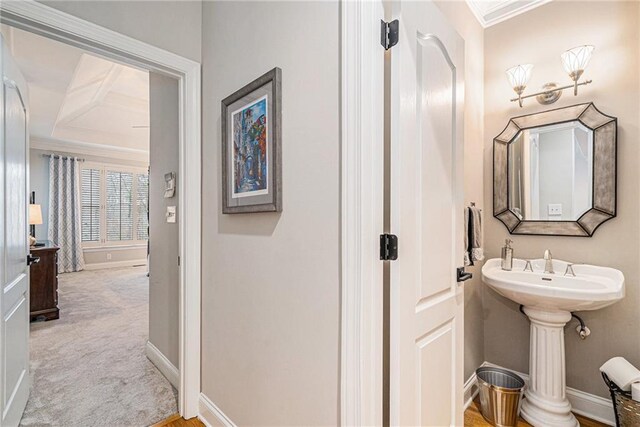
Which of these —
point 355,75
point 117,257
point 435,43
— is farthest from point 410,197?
point 117,257

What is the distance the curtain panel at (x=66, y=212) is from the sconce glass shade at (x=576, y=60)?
25.4 feet

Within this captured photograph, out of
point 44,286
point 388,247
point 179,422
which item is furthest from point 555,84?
point 44,286

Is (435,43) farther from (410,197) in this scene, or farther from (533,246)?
(533,246)

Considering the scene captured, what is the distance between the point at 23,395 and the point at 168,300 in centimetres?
90

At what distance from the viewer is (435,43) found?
1277mm

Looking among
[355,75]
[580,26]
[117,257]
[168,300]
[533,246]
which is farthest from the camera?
[117,257]

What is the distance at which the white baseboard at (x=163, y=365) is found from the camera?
2.19 meters

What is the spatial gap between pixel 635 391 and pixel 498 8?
242 cm

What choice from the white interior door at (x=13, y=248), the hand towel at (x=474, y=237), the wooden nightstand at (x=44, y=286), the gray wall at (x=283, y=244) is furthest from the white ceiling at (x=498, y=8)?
the wooden nightstand at (x=44, y=286)

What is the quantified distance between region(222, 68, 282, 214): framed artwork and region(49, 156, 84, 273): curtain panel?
20.8 feet

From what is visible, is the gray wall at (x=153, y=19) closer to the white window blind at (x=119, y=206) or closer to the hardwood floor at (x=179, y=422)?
the hardwood floor at (x=179, y=422)

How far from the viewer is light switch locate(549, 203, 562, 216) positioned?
6.62 ft

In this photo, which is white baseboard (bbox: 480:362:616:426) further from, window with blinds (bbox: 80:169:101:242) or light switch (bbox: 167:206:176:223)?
window with blinds (bbox: 80:169:101:242)

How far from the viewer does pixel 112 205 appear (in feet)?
22.6
